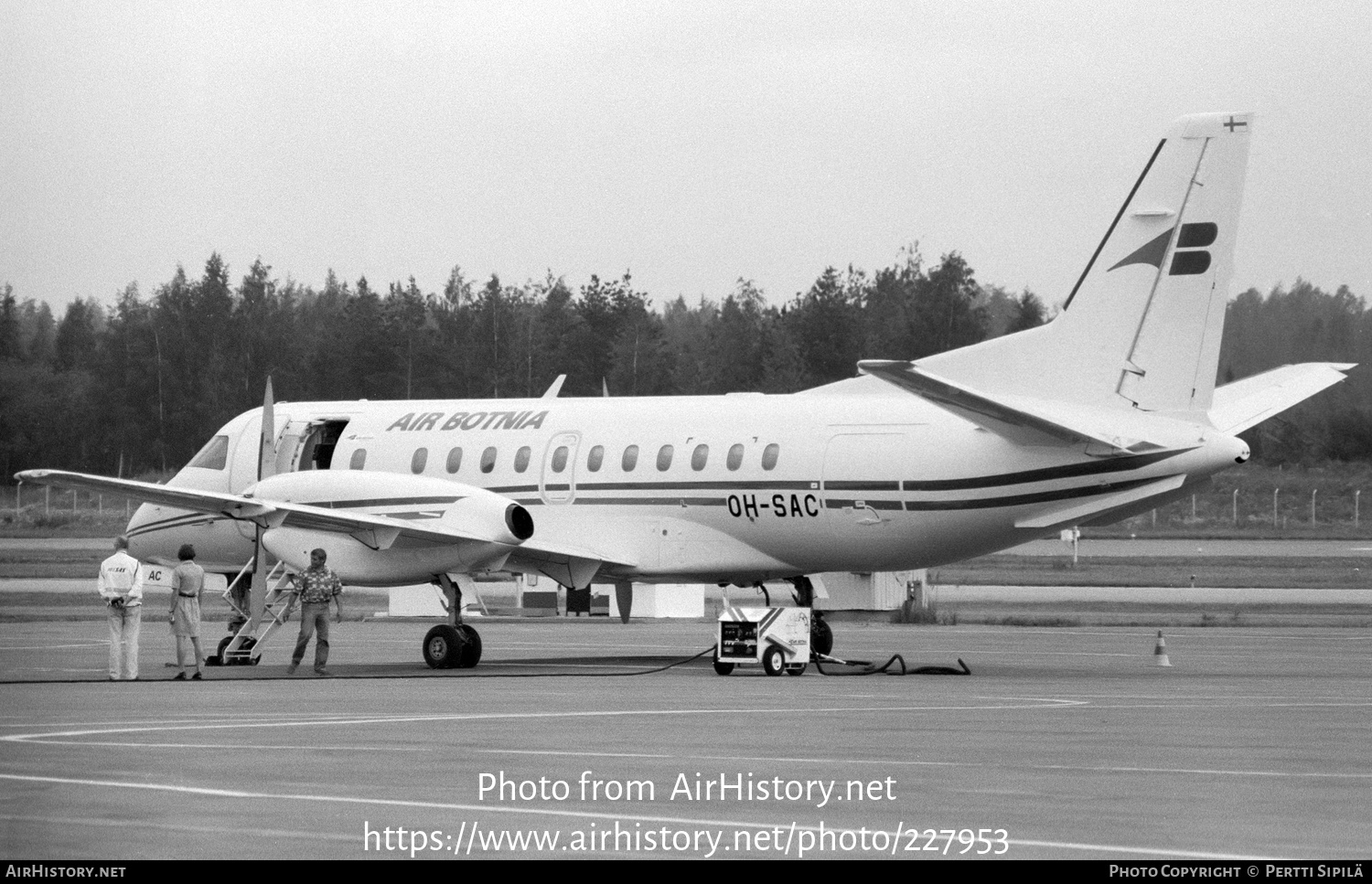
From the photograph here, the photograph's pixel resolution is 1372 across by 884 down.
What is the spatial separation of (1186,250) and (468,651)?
35.4ft

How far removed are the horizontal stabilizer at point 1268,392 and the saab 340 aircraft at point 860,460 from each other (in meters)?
0.05

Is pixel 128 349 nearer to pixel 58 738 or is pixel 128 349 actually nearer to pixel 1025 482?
pixel 1025 482

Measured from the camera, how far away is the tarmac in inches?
386

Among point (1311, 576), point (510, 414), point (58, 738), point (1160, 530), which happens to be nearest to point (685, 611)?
point (510, 414)

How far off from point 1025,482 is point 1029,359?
174cm

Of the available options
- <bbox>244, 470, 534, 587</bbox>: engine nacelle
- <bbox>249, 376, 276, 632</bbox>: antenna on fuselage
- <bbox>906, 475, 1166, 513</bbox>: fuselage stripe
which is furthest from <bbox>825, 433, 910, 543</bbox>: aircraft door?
<bbox>249, 376, 276, 632</bbox>: antenna on fuselage

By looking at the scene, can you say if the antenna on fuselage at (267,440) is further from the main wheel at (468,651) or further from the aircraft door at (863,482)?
the aircraft door at (863,482)

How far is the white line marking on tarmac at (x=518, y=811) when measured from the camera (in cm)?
948

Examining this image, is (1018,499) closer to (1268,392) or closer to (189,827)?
(1268,392)

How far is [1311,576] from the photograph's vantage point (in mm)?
52656

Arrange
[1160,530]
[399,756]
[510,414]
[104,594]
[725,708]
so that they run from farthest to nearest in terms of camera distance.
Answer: [1160,530]
[510,414]
[104,594]
[725,708]
[399,756]

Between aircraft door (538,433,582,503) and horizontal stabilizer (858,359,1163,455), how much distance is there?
6.38 meters

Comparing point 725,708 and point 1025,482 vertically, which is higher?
point 1025,482

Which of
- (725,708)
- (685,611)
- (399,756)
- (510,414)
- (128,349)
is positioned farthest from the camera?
(685,611)
